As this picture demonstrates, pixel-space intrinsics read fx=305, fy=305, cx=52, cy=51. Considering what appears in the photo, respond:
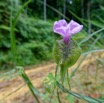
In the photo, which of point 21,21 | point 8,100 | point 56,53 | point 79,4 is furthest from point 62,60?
point 79,4

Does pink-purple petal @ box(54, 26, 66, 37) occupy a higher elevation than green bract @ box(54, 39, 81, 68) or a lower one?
higher

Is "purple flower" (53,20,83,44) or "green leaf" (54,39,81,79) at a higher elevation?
"purple flower" (53,20,83,44)

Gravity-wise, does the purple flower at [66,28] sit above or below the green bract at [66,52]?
above

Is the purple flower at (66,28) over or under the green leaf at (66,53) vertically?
over

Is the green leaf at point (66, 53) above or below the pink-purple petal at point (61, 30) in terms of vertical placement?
below

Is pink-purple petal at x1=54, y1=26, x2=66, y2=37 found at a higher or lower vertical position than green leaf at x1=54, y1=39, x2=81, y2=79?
higher

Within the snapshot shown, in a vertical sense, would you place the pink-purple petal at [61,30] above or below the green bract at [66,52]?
above

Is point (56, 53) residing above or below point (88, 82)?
above

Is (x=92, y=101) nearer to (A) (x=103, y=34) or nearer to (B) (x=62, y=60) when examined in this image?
(B) (x=62, y=60)
